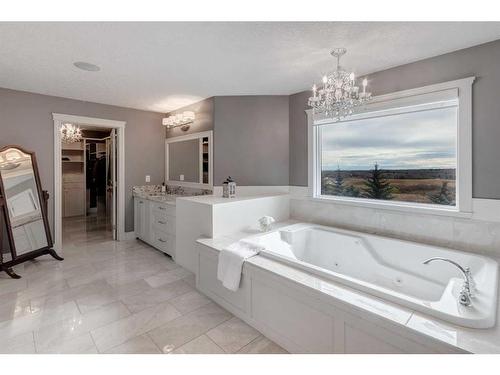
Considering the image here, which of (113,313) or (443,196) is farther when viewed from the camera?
(443,196)

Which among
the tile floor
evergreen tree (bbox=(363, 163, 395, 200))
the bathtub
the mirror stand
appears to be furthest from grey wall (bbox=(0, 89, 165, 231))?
evergreen tree (bbox=(363, 163, 395, 200))

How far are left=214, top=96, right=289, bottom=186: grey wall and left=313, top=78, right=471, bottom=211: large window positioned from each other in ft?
1.80

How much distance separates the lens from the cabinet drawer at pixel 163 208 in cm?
349

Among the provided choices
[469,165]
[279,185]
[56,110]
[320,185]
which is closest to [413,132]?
[469,165]

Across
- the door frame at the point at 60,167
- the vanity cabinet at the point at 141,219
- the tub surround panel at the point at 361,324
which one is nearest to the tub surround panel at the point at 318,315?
the tub surround panel at the point at 361,324

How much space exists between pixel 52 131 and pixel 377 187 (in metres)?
4.55

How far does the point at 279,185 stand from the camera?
365 centimetres

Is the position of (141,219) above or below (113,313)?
above

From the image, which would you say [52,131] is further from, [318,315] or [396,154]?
[396,154]

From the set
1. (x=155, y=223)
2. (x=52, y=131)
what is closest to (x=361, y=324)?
(x=155, y=223)

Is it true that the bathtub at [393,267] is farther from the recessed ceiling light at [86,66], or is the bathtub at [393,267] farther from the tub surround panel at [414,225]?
the recessed ceiling light at [86,66]

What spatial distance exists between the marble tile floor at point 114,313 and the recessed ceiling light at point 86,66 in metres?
2.35

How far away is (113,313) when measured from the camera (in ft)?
7.29
